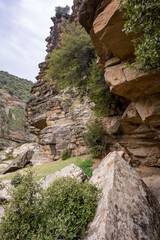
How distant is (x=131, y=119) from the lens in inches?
314

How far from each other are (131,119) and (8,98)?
176 ft

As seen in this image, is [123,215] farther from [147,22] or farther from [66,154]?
[66,154]

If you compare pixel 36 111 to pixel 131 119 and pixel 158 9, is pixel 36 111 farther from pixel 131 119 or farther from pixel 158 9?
pixel 158 9

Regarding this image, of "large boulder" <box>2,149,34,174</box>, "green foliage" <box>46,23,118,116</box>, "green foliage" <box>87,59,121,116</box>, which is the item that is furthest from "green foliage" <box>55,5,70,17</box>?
"large boulder" <box>2,149,34,174</box>

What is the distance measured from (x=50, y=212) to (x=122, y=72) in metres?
5.90

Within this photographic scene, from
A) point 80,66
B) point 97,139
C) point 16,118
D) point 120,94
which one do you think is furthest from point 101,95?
point 16,118

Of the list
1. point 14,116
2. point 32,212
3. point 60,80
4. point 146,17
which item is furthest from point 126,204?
point 14,116

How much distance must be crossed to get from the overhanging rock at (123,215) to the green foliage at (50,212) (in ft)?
0.86

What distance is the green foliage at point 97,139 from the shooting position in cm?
1066

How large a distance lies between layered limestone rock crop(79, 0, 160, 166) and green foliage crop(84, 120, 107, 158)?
272 cm

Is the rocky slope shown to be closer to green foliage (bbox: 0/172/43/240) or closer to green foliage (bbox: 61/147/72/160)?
green foliage (bbox: 61/147/72/160)

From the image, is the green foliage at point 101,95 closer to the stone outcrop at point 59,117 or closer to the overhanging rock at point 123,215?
the stone outcrop at point 59,117

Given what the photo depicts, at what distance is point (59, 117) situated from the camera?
69.5ft

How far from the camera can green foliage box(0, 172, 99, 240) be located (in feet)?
7.10
